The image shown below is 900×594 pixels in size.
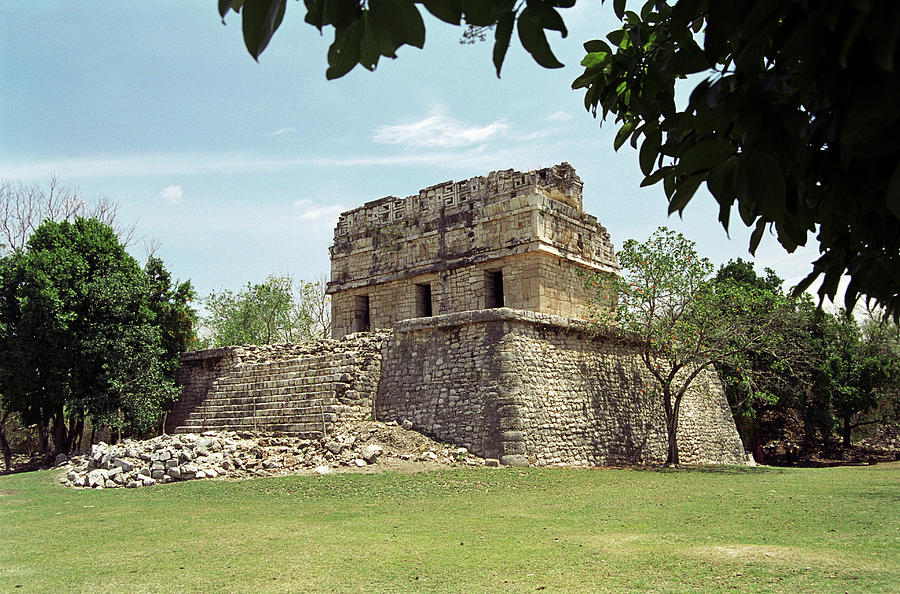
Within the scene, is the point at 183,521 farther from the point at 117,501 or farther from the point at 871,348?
the point at 871,348

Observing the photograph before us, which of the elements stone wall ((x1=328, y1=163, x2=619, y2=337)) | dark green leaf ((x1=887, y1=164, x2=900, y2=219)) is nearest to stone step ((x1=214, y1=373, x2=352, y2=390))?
stone wall ((x1=328, y1=163, x2=619, y2=337))

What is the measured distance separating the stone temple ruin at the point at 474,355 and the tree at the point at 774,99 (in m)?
10.4

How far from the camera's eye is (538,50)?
57.4 inches

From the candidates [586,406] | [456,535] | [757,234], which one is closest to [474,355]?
[586,406]

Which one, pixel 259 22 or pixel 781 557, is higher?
pixel 259 22

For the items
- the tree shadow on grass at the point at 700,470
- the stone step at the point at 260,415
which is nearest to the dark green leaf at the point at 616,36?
the stone step at the point at 260,415

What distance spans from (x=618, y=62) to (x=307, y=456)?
35.0 ft

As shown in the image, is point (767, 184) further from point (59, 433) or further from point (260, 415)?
point (59, 433)

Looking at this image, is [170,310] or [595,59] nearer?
[595,59]

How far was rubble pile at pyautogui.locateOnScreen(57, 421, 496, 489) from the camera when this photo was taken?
11422 millimetres

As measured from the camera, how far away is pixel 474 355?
13047 millimetres

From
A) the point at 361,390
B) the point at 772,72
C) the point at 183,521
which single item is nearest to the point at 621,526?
the point at 183,521

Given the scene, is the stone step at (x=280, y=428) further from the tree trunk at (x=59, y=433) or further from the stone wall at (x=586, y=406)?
the tree trunk at (x=59, y=433)

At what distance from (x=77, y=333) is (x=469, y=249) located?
9882mm
